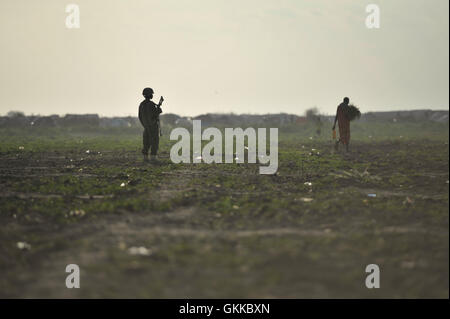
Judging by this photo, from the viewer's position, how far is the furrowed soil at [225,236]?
4797 millimetres

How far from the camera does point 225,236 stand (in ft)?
20.9

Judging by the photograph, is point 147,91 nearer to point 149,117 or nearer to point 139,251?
point 149,117

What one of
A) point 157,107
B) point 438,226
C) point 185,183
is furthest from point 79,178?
point 438,226

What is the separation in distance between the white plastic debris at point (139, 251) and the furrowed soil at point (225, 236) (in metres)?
0.02

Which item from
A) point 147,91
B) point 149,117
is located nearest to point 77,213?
point 149,117

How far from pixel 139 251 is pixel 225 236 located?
4.04 feet

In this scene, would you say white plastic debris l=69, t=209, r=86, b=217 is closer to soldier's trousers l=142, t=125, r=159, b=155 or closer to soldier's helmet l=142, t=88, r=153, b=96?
soldier's trousers l=142, t=125, r=159, b=155

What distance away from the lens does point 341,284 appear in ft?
15.8

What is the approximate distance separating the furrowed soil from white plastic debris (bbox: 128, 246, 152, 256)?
2 cm

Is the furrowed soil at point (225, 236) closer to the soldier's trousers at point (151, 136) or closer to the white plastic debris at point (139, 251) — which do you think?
the white plastic debris at point (139, 251)

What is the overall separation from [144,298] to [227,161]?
1243 centimetres

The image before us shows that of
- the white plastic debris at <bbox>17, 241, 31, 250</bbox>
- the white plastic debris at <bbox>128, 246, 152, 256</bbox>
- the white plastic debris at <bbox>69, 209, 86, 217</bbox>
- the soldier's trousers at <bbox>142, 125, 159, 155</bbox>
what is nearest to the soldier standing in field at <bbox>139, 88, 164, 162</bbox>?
the soldier's trousers at <bbox>142, 125, 159, 155</bbox>

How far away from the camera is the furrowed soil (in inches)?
189

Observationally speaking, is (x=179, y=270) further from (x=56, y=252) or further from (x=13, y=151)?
(x=13, y=151)
